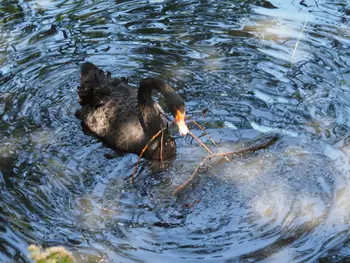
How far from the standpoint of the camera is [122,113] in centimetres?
653

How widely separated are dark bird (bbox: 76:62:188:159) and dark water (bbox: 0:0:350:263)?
0.57ft

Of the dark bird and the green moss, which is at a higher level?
the green moss

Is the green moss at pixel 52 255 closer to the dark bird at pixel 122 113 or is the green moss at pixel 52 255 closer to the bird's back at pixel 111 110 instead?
the dark bird at pixel 122 113

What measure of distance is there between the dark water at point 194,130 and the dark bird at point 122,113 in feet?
0.57

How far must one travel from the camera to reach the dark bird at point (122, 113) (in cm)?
605

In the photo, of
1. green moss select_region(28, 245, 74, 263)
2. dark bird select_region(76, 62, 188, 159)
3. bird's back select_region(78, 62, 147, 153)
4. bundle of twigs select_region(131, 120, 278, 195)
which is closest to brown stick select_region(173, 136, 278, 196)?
bundle of twigs select_region(131, 120, 278, 195)

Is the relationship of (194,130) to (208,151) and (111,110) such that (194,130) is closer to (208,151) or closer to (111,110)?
(208,151)

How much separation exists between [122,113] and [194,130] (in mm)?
791

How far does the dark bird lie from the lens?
238 inches

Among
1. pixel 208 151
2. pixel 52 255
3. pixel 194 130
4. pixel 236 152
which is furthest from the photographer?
pixel 194 130

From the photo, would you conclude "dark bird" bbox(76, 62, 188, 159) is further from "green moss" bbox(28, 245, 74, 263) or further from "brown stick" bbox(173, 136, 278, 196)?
"green moss" bbox(28, 245, 74, 263)

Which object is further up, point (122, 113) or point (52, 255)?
point (52, 255)

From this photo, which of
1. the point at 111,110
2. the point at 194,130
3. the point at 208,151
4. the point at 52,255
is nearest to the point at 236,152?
the point at 208,151

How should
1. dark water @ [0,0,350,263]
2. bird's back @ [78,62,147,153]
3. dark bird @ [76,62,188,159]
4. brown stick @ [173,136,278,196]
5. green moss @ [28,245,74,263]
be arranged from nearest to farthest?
green moss @ [28,245,74,263], dark water @ [0,0,350,263], brown stick @ [173,136,278,196], dark bird @ [76,62,188,159], bird's back @ [78,62,147,153]
